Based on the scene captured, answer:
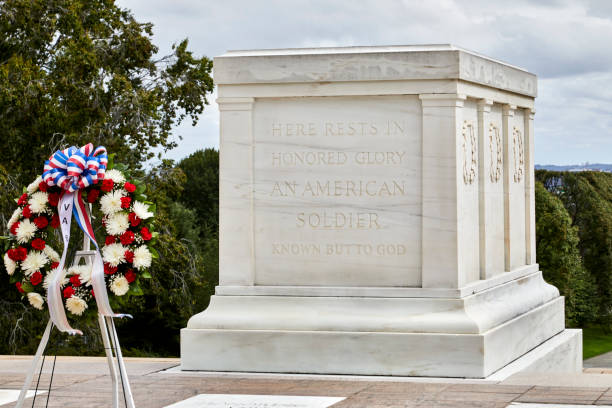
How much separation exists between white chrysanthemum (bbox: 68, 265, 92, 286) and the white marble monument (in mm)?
3110

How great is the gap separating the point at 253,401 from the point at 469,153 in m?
4.00

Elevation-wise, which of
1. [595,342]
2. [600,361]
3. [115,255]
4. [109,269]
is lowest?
[600,361]

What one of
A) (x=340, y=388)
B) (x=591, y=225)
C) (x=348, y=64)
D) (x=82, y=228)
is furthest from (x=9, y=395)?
(x=591, y=225)

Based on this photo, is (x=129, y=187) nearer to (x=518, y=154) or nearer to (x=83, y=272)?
(x=83, y=272)

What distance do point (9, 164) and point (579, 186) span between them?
3340 centimetres

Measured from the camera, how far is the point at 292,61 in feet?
36.6

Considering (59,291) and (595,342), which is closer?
(59,291)

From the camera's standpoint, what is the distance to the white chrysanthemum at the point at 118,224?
7.84 m

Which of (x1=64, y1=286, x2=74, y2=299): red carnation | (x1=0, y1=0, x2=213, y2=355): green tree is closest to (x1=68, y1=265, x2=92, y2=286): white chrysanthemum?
(x1=64, y1=286, x2=74, y2=299): red carnation

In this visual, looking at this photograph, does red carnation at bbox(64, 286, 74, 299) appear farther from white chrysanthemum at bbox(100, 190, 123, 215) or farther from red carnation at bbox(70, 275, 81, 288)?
white chrysanthemum at bbox(100, 190, 123, 215)

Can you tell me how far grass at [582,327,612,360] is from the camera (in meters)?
50.8

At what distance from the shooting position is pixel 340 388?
9898 millimetres

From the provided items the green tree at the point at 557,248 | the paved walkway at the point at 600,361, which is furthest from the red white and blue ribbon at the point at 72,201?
the paved walkway at the point at 600,361

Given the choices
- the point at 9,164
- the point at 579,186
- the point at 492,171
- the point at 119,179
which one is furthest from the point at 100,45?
the point at 579,186
